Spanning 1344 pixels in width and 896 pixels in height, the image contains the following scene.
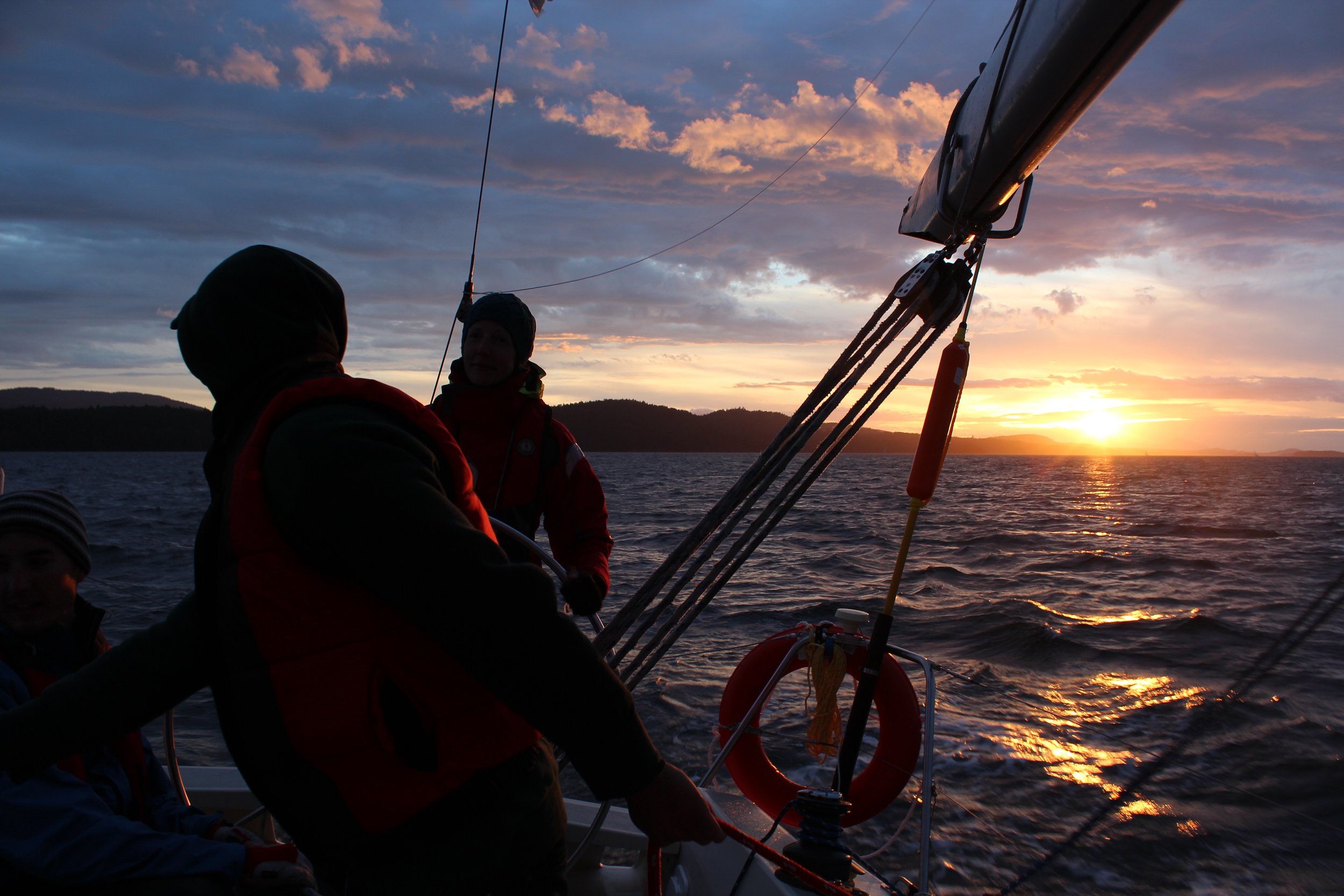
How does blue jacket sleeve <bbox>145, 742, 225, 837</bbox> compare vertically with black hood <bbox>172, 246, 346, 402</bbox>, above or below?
below

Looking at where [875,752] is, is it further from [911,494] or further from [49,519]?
[49,519]

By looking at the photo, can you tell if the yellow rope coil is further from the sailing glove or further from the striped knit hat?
the striped knit hat

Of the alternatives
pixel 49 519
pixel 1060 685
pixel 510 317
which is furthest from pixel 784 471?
pixel 1060 685

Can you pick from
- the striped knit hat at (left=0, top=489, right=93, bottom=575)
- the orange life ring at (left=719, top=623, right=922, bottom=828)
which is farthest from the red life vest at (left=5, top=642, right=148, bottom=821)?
the orange life ring at (left=719, top=623, right=922, bottom=828)

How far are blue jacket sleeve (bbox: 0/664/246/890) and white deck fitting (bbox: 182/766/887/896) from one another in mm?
847

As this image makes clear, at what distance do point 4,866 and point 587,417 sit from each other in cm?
12354

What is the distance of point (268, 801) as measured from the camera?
0.93 m

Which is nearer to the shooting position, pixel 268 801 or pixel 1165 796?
pixel 268 801

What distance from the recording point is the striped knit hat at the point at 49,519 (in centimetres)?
179

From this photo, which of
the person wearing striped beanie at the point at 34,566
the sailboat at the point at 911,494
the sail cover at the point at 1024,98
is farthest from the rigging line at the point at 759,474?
the person wearing striped beanie at the point at 34,566

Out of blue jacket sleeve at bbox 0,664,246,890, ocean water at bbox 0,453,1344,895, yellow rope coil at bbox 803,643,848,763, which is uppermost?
blue jacket sleeve at bbox 0,664,246,890

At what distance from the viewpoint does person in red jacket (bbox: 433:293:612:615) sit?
2.58 metres

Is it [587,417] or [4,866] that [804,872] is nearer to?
[4,866]

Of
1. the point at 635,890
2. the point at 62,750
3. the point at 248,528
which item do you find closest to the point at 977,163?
the point at 248,528
